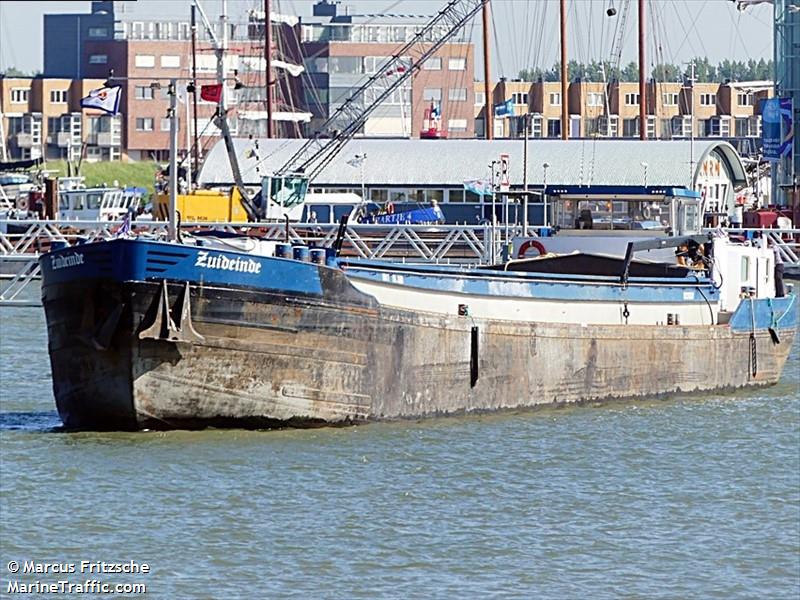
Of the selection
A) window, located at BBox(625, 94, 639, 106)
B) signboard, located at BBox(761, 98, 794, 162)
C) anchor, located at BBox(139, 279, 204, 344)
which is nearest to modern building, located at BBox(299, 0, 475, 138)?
window, located at BBox(625, 94, 639, 106)

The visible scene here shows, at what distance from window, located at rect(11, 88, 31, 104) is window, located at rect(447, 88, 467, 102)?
3581cm

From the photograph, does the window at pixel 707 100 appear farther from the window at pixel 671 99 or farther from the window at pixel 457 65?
the window at pixel 457 65

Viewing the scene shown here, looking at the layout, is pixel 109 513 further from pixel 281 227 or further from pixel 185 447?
pixel 281 227

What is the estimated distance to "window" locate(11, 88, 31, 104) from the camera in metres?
145

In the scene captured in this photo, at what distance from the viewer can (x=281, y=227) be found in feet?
186

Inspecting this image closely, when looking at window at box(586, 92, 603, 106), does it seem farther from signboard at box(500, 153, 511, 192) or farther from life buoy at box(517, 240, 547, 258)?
life buoy at box(517, 240, 547, 258)

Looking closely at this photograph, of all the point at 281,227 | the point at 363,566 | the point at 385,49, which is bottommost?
the point at 363,566

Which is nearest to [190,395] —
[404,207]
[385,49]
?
[404,207]

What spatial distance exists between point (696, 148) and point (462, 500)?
60.1 metres

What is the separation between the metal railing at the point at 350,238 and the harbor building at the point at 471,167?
11479mm

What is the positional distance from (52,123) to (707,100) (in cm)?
4998

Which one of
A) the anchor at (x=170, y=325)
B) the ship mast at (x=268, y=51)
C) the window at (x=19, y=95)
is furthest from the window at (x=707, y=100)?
the anchor at (x=170, y=325)

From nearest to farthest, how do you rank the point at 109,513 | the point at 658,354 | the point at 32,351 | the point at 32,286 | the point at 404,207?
the point at 109,513 < the point at 658,354 < the point at 32,351 < the point at 32,286 < the point at 404,207

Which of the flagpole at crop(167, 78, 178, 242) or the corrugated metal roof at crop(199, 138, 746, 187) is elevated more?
the corrugated metal roof at crop(199, 138, 746, 187)
